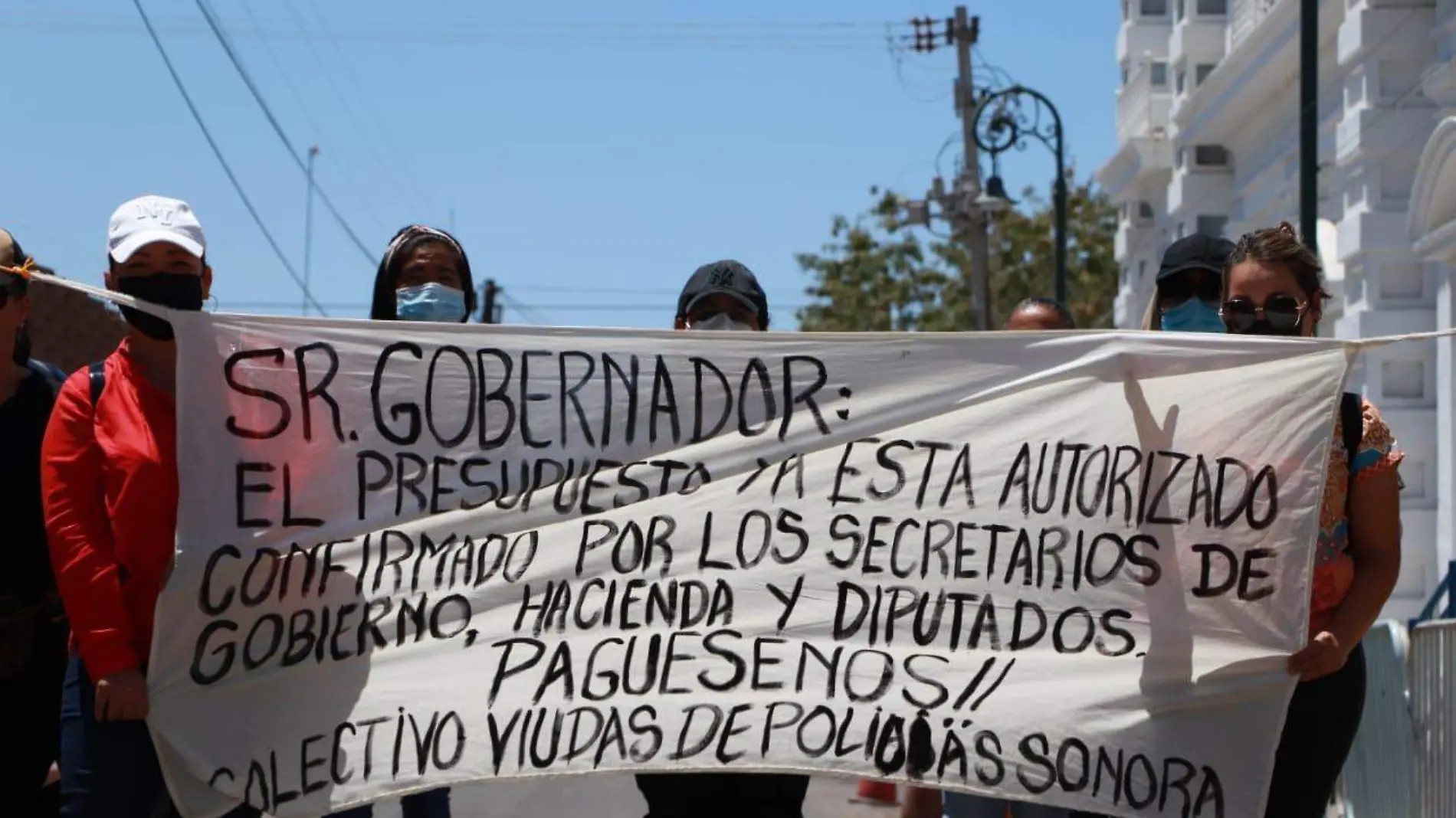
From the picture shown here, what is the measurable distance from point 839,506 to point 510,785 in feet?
20.4

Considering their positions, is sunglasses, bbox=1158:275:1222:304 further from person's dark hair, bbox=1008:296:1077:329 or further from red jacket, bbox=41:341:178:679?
red jacket, bbox=41:341:178:679

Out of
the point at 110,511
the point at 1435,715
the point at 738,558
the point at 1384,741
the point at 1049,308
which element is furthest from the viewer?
the point at 1384,741

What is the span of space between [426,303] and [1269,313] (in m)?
2.21

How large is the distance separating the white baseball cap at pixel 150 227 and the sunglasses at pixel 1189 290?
8.36 feet

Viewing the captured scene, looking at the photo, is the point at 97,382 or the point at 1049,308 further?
the point at 1049,308

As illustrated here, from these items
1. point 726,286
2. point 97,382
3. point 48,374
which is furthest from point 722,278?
point 48,374

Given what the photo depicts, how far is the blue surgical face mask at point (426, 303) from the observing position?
17.1 ft

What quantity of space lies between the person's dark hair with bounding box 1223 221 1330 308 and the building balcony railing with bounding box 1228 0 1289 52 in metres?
19.3

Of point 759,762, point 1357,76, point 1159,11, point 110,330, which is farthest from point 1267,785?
point 1159,11

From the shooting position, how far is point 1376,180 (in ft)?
60.6

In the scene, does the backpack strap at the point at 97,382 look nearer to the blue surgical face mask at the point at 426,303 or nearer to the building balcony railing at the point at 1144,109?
the blue surgical face mask at the point at 426,303

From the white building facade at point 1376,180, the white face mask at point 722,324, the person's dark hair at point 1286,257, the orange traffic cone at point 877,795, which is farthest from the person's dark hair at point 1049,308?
the white building facade at point 1376,180

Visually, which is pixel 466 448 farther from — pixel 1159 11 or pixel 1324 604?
pixel 1159 11

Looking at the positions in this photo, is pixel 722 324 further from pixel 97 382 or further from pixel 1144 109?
pixel 1144 109
